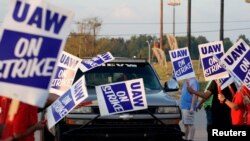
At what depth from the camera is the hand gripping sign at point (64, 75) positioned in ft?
30.7

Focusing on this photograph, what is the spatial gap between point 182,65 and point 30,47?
22.8 ft

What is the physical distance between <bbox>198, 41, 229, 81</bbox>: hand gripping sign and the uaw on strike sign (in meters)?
4.53

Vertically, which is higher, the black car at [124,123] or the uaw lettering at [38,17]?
the uaw lettering at [38,17]

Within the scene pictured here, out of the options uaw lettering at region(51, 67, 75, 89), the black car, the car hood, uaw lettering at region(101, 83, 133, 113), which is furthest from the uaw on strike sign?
the car hood

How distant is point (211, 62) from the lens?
9.83m

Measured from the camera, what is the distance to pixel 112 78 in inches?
Answer: 478

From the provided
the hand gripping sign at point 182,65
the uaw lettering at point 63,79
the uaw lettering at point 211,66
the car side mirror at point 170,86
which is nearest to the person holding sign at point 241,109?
the uaw lettering at point 211,66

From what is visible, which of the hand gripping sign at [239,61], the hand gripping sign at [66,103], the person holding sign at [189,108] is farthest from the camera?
the person holding sign at [189,108]

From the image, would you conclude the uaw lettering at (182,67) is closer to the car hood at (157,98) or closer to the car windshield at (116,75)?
the car hood at (157,98)

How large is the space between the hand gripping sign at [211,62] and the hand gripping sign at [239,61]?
33cm

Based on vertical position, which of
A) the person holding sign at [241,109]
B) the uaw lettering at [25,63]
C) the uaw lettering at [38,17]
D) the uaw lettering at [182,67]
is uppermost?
the uaw lettering at [38,17]

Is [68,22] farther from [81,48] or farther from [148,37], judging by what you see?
[148,37]

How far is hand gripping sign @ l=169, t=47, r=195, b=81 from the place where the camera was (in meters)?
11.5

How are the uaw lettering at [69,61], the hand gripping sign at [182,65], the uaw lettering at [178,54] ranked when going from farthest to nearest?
the uaw lettering at [178,54], the hand gripping sign at [182,65], the uaw lettering at [69,61]
